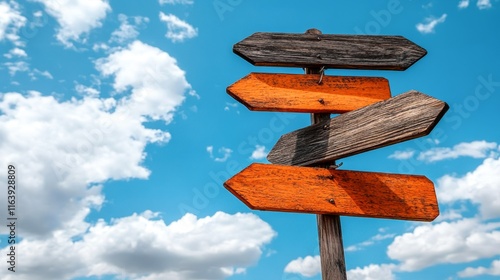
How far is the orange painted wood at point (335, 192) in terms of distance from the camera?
3111 mm

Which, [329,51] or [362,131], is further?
[329,51]

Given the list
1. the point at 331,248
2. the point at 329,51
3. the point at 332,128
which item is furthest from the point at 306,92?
the point at 331,248

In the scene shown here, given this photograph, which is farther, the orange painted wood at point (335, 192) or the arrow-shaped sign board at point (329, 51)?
the arrow-shaped sign board at point (329, 51)

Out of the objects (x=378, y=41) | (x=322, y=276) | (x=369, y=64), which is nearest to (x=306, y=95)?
(x=369, y=64)

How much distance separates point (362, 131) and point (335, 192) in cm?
47

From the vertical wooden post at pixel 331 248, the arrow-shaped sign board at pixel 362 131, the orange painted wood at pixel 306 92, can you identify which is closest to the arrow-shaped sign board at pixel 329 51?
the orange painted wood at pixel 306 92

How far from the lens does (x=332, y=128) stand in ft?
11.7

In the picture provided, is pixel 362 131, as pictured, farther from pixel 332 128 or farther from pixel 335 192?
pixel 335 192

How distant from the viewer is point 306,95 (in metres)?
3.68

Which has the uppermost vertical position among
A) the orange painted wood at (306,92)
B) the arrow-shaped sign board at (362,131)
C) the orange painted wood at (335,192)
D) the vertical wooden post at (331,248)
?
the orange painted wood at (306,92)

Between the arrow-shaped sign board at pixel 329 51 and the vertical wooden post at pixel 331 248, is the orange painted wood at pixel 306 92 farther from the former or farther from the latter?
the vertical wooden post at pixel 331 248

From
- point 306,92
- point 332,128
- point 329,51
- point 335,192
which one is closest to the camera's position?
point 335,192

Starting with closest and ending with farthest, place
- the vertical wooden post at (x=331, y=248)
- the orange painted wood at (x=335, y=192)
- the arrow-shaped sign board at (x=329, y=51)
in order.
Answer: the orange painted wood at (x=335, y=192), the vertical wooden post at (x=331, y=248), the arrow-shaped sign board at (x=329, y=51)

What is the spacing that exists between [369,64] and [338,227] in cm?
144
